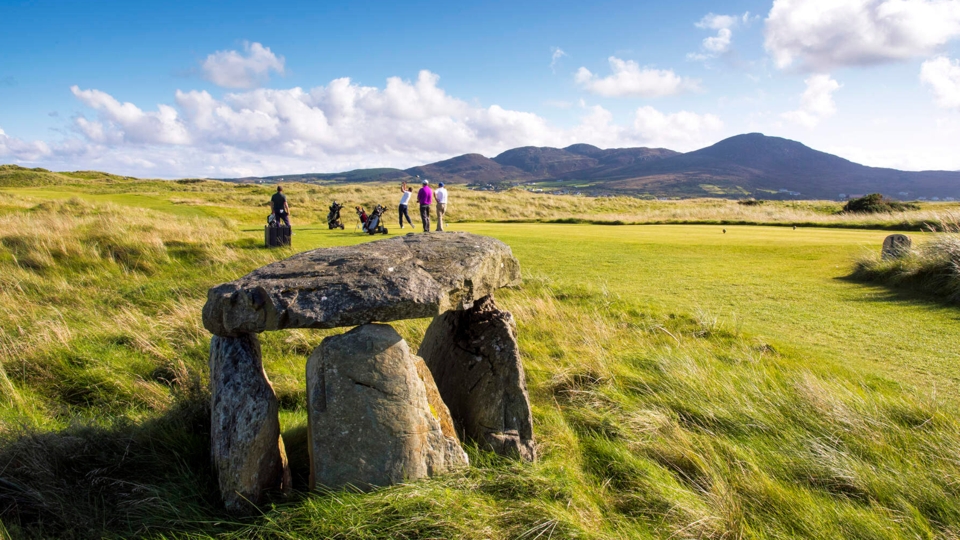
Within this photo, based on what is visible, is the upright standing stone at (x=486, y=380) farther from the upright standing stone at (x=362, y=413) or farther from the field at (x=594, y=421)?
the upright standing stone at (x=362, y=413)

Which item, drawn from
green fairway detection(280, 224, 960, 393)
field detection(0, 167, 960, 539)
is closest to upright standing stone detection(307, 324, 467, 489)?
field detection(0, 167, 960, 539)

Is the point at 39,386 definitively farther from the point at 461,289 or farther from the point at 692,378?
the point at 692,378

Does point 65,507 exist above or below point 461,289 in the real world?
below

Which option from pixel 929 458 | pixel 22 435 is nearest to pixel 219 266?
pixel 22 435

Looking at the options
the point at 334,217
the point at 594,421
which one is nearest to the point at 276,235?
the point at 334,217

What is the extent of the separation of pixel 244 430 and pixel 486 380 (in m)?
2.03

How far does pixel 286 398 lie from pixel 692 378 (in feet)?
14.7

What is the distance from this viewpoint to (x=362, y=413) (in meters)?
3.92

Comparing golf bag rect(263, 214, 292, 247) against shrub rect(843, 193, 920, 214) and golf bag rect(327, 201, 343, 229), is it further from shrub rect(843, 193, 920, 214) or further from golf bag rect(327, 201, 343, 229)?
shrub rect(843, 193, 920, 214)

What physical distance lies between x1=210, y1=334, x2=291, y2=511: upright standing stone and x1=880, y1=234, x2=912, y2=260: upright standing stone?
584 inches

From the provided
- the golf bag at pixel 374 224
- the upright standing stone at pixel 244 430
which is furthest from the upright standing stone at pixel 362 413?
the golf bag at pixel 374 224

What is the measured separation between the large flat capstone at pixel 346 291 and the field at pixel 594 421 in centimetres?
126

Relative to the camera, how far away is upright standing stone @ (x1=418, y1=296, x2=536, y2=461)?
4832mm

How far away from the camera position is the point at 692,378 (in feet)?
20.0
